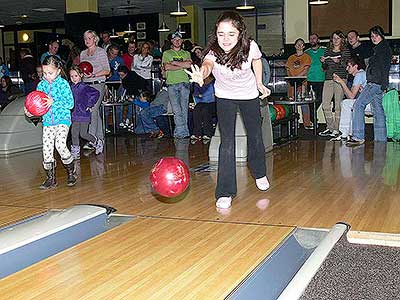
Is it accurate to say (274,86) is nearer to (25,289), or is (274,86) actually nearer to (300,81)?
(300,81)

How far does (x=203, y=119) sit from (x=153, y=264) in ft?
13.2


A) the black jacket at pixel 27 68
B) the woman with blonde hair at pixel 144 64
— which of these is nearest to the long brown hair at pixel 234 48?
the woman with blonde hair at pixel 144 64

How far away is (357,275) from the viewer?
2.18 metres

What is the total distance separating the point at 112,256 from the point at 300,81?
572 centimetres

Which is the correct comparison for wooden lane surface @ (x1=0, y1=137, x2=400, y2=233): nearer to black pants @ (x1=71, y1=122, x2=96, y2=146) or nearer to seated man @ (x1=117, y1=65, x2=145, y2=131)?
black pants @ (x1=71, y1=122, x2=96, y2=146)

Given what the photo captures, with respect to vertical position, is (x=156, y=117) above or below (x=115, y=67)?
below

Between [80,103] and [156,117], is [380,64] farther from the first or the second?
[80,103]

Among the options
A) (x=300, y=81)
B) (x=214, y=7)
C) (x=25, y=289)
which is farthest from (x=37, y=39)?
(x=25, y=289)

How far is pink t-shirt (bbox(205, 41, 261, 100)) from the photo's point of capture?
121 inches

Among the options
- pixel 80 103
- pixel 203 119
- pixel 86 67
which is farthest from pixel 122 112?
pixel 80 103

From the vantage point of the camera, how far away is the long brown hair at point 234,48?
299cm

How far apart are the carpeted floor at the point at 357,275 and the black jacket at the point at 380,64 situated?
348cm

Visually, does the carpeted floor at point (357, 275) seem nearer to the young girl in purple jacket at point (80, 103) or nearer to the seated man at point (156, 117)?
the young girl in purple jacket at point (80, 103)

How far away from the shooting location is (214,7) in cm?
1433
